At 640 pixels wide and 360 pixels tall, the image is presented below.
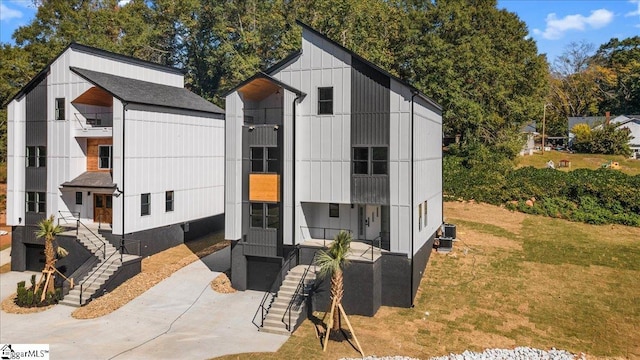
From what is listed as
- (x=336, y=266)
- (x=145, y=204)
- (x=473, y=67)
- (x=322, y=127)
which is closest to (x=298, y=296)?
(x=336, y=266)

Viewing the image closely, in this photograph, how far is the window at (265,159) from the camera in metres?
20.9

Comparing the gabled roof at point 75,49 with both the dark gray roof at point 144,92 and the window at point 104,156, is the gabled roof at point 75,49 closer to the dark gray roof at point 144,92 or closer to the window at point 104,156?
the dark gray roof at point 144,92

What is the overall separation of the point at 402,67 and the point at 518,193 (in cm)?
1701

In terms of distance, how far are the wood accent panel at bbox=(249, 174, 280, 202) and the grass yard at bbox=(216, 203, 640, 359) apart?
20.9ft

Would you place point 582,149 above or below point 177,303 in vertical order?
above

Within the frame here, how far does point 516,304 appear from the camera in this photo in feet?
60.7

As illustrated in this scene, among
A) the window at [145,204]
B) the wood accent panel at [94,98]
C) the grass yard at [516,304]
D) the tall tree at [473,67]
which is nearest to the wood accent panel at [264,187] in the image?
the grass yard at [516,304]

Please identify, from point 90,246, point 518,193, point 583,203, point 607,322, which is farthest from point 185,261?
point 583,203

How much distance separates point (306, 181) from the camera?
20.9m

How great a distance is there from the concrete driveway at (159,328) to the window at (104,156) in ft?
28.3

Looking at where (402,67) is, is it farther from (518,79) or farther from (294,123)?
(294,123)

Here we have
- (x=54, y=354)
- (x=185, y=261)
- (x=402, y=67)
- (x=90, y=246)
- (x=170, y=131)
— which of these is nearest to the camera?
(x=54, y=354)

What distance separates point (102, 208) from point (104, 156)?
320 centimetres

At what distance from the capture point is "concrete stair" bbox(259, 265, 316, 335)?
1709 cm
